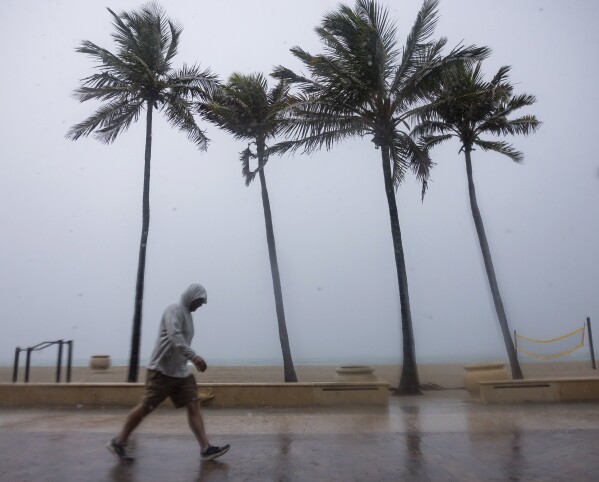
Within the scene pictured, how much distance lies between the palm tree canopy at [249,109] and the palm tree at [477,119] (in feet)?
15.8

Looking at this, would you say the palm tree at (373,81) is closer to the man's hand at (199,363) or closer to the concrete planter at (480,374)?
the concrete planter at (480,374)

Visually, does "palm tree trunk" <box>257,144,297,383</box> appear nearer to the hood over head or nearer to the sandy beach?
the sandy beach

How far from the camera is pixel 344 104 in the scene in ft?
48.9

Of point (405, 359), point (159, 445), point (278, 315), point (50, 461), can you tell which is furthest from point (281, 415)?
point (278, 315)

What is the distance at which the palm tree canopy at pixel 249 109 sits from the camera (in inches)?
684

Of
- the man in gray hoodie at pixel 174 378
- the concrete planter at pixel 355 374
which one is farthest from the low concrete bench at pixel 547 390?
the man in gray hoodie at pixel 174 378

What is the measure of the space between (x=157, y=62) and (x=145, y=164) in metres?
3.14

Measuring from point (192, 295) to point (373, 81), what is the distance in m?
10.8

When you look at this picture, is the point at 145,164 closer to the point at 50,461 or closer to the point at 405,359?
the point at 405,359

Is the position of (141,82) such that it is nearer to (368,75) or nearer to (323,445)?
(368,75)

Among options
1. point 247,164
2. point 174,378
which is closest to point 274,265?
point 247,164

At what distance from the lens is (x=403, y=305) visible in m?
13.9

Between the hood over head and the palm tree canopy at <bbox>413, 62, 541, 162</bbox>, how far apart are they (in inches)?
451

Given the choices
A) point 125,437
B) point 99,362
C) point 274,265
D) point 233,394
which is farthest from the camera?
point 99,362
